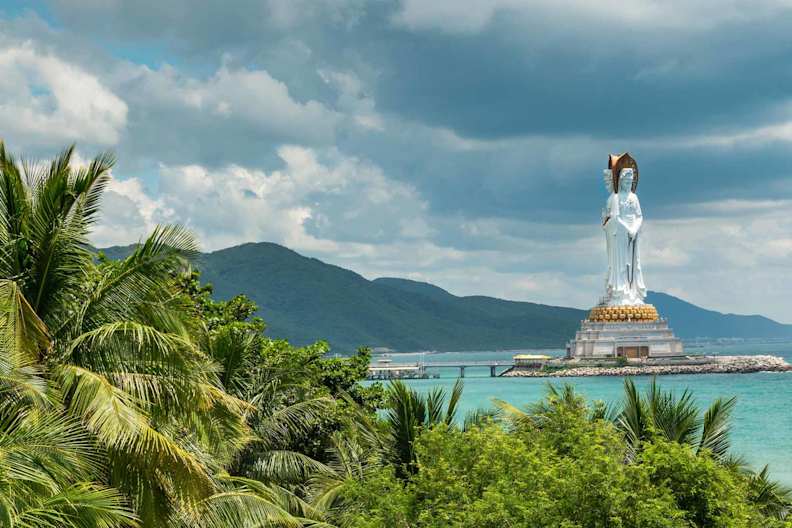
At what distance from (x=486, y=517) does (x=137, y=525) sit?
167 inches

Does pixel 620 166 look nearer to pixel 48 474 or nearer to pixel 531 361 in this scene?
pixel 531 361

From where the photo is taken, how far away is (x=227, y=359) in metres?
18.0

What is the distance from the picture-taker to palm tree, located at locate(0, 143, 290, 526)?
37.7ft

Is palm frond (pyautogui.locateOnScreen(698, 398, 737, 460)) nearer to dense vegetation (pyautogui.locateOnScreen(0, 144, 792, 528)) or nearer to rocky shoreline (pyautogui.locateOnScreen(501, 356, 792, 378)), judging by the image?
dense vegetation (pyautogui.locateOnScreen(0, 144, 792, 528))

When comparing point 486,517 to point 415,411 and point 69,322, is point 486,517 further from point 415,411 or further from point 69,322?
point 69,322

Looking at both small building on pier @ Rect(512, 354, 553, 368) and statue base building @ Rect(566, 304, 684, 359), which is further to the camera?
small building on pier @ Rect(512, 354, 553, 368)

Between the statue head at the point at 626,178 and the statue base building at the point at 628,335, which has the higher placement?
the statue head at the point at 626,178

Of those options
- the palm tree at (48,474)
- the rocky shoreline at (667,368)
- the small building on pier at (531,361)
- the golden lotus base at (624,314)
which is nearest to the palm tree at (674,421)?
the palm tree at (48,474)

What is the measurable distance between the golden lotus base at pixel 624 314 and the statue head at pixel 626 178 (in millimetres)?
11784

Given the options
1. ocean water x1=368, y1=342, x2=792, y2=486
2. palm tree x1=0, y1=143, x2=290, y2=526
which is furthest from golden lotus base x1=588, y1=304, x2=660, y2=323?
palm tree x1=0, y1=143, x2=290, y2=526

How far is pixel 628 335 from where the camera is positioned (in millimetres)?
111062

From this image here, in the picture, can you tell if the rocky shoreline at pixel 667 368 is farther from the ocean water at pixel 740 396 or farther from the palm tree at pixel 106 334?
the palm tree at pixel 106 334

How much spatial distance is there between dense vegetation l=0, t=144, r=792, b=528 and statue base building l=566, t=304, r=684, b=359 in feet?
310

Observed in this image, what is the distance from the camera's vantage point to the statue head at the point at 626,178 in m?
→ 109
